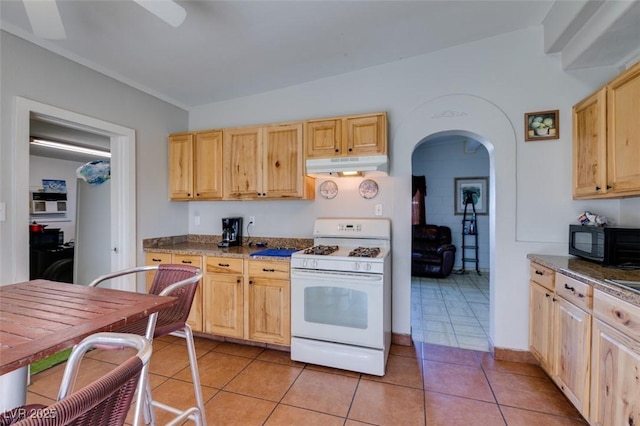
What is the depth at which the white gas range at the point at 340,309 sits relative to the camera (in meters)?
2.20

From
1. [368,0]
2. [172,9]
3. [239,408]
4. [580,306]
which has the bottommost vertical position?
[239,408]

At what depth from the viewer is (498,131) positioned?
8.30 ft

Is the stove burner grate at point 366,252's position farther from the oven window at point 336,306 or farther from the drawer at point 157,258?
the drawer at point 157,258

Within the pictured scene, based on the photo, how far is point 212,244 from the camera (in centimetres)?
341

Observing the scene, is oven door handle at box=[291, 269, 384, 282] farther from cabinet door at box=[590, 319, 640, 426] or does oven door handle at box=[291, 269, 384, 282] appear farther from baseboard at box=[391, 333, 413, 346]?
cabinet door at box=[590, 319, 640, 426]

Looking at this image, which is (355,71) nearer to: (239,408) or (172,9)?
(172,9)

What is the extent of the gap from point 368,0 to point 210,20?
1.13 metres

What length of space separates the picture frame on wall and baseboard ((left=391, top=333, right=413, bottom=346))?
13.3ft

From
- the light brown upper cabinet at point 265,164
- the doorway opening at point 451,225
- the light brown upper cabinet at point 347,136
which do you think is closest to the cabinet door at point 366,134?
the light brown upper cabinet at point 347,136

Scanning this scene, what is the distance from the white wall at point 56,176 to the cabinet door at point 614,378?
7304 mm

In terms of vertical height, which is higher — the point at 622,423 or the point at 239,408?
the point at 622,423

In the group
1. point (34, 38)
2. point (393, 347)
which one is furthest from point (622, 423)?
point (34, 38)

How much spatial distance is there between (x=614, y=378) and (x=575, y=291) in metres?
0.49

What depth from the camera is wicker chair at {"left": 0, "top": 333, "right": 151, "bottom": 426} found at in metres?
0.50
